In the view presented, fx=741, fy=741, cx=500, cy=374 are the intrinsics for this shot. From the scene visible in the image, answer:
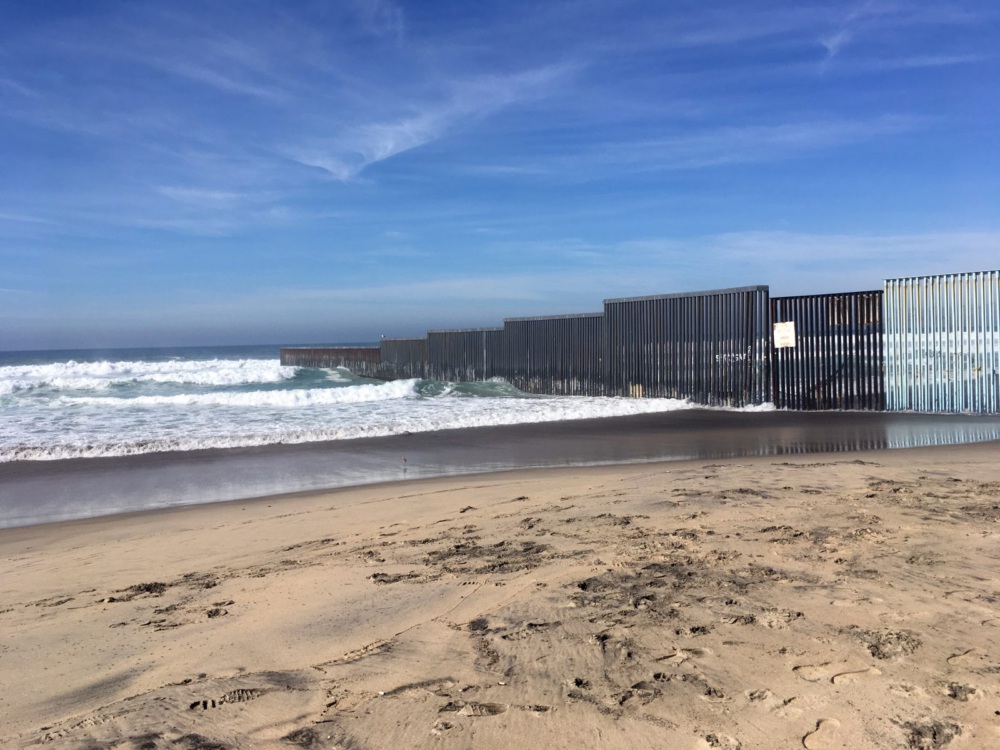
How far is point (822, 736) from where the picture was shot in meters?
2.49

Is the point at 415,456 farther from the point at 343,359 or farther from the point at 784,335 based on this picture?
the point at 343,359

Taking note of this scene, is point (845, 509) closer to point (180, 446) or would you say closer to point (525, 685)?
point (525, 685)

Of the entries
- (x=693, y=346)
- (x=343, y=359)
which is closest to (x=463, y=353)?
(x=693, y=346)

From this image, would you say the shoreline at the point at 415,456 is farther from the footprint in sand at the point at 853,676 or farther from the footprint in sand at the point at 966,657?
the footprint in sand at the point at 966,657

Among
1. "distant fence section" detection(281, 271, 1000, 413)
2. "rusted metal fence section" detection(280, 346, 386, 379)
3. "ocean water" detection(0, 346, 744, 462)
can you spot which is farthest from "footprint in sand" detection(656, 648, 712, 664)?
"rusted metal fence section" detection(280, 346, 386, 379)

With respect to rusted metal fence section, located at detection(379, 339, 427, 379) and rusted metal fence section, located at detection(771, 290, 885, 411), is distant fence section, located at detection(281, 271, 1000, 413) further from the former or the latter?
rusted metal fence section, located at detection(379, 339, 427, 379)

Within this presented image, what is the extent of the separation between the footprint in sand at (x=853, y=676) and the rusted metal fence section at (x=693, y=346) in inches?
570

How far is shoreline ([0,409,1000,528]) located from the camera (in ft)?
29.0

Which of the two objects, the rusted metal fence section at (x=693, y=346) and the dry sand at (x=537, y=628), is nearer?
the dry sand at (x=537, y=628)

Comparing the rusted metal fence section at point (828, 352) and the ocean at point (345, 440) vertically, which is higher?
the rusted metal fence section at point (828, 352)

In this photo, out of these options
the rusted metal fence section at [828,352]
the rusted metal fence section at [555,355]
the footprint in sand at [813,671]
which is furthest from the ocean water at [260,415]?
the footprint in sand at [813,671]

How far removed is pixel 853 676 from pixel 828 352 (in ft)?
46.8

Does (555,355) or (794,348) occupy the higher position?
(555,355)

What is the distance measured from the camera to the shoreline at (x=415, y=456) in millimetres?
8836
